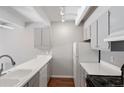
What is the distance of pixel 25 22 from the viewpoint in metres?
6.04

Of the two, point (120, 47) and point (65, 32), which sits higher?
point (65, 32)

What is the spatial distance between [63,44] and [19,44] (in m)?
1.93

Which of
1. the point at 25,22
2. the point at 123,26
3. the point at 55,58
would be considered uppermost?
the point at 25,22

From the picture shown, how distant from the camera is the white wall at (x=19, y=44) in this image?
615 cm

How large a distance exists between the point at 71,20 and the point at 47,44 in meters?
1.41

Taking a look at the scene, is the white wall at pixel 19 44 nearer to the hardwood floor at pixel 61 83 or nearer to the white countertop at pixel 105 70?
the hardwood floor at pixel 61 83

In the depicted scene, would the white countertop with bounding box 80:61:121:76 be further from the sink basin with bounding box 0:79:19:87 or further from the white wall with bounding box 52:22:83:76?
the white wall with bounding box 52:22:83:76

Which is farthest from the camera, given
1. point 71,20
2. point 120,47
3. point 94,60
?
point 71,20

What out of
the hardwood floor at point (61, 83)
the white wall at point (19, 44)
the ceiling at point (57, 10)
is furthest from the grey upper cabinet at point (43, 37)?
the hardwood floor at point (61, 83)

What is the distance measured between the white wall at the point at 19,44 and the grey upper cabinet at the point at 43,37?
34 cm

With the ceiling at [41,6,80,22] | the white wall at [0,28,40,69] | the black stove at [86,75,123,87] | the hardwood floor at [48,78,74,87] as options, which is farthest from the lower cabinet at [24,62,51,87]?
the white wall at [0,28,40,69]

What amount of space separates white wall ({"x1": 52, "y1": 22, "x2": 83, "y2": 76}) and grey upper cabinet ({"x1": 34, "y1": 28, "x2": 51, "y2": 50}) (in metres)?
0.21
